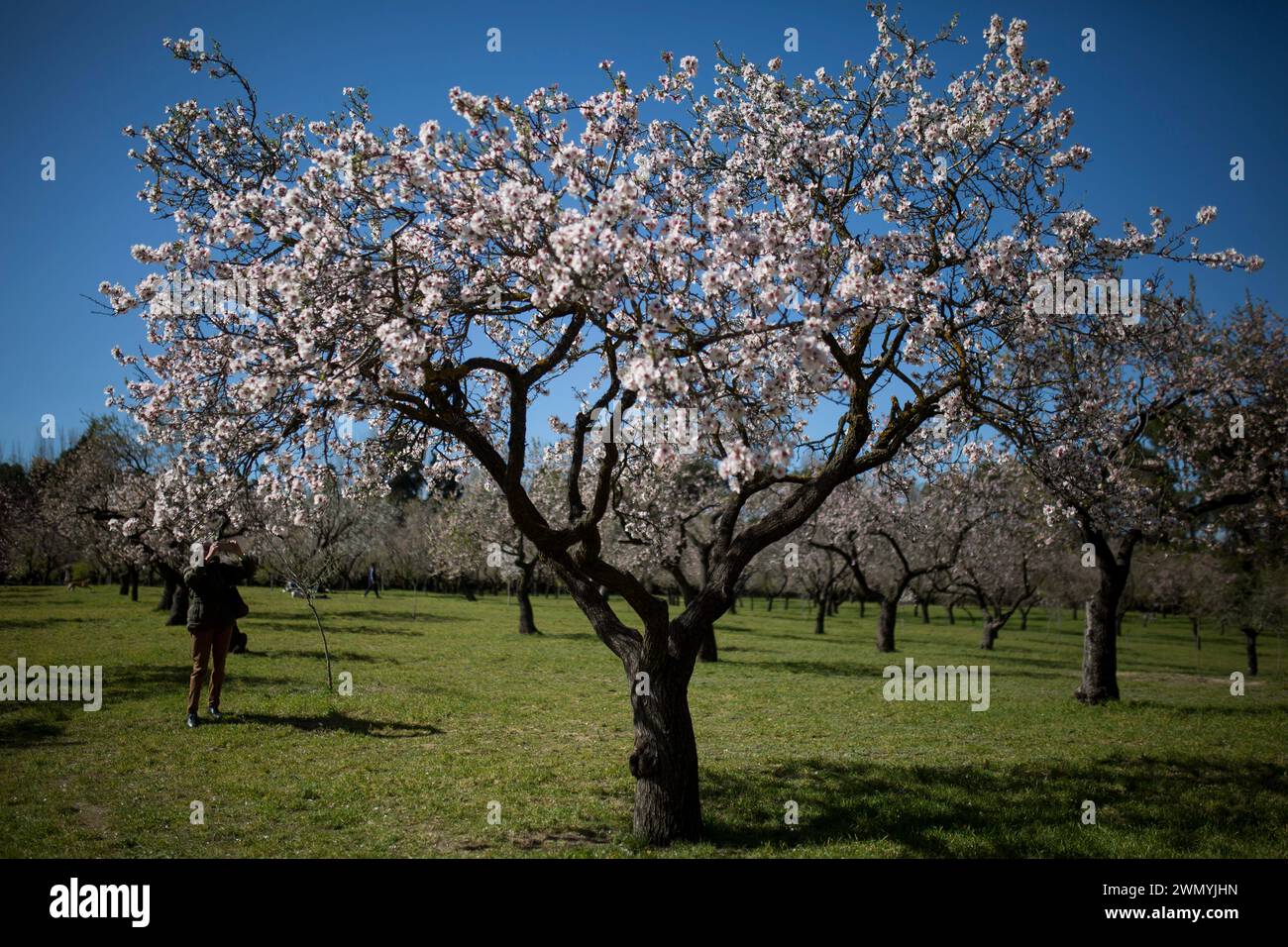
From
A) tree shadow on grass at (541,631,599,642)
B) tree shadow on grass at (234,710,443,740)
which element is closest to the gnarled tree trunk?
tree shadow on grass at (541,631,599,642)

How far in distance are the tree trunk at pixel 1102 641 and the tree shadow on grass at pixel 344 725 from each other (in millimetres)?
12977

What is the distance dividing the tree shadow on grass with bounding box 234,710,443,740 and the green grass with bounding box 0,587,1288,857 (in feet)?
0.22

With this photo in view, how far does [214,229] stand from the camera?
239 inches

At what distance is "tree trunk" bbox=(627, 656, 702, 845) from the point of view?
22.0 ft

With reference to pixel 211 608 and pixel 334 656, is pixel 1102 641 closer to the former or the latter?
pixel 211 608

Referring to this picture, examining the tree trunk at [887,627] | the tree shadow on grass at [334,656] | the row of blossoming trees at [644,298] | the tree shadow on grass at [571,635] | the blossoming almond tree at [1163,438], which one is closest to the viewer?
the row of blossoming trees at [644,298]

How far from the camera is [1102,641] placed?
15.7 m

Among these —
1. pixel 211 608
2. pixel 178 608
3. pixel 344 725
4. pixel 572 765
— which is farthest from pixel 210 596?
pixel 178 608

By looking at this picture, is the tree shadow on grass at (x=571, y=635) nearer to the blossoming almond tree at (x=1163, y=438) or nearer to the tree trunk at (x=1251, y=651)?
the blossoming almond tree at (x=1163, y=438)

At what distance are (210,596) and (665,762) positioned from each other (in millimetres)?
6950

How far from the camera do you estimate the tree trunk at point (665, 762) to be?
6.70 m

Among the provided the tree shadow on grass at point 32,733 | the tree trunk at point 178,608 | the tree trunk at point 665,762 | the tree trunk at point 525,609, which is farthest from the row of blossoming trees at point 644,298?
the tree trunk at point 525,609

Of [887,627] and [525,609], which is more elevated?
[525,609]

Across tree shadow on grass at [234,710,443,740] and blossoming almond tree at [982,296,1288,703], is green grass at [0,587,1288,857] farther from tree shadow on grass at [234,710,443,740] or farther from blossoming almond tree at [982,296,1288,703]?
blossoming almond tree at [982,296,1288,703]
